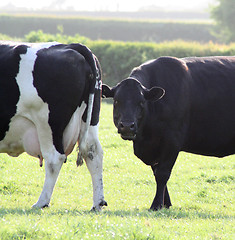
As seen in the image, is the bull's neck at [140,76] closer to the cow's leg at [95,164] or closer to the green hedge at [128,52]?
the cow's leg at [95,164]

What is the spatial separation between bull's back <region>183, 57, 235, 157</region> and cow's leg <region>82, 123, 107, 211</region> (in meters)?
1.46

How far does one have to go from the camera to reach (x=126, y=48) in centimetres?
3138

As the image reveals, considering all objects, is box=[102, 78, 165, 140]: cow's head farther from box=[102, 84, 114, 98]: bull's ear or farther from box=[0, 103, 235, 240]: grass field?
box=[0, 103, 235, 240]: grass field

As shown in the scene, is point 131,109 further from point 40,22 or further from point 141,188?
point 40,22

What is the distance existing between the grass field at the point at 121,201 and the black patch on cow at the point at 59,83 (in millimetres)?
1169

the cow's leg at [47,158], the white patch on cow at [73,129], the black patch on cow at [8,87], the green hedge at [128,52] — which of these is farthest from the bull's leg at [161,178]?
the green hedge at [128,52]

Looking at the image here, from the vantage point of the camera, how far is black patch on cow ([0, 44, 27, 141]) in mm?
7266

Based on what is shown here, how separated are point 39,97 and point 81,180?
3.36 metres

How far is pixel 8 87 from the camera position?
7.28m

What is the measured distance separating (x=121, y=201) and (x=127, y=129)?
1.64m

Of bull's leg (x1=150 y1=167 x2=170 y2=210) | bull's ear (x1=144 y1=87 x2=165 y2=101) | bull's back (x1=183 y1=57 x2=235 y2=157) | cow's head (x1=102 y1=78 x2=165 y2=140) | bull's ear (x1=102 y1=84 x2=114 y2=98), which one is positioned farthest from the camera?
bull's back (x1=183 y1=57 x2=235 y2=157)

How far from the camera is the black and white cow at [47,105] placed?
287 inches

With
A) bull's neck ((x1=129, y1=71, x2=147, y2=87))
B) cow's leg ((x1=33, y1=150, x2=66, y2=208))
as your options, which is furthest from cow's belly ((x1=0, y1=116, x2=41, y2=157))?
bull's neck ((x1=129, y1=71, x2=147, y2=87))

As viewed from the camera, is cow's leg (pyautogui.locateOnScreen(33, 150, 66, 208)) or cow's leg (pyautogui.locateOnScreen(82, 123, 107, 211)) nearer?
cow's leg (pyautogui.locateOnScreen(33, 150, 66, 208))
